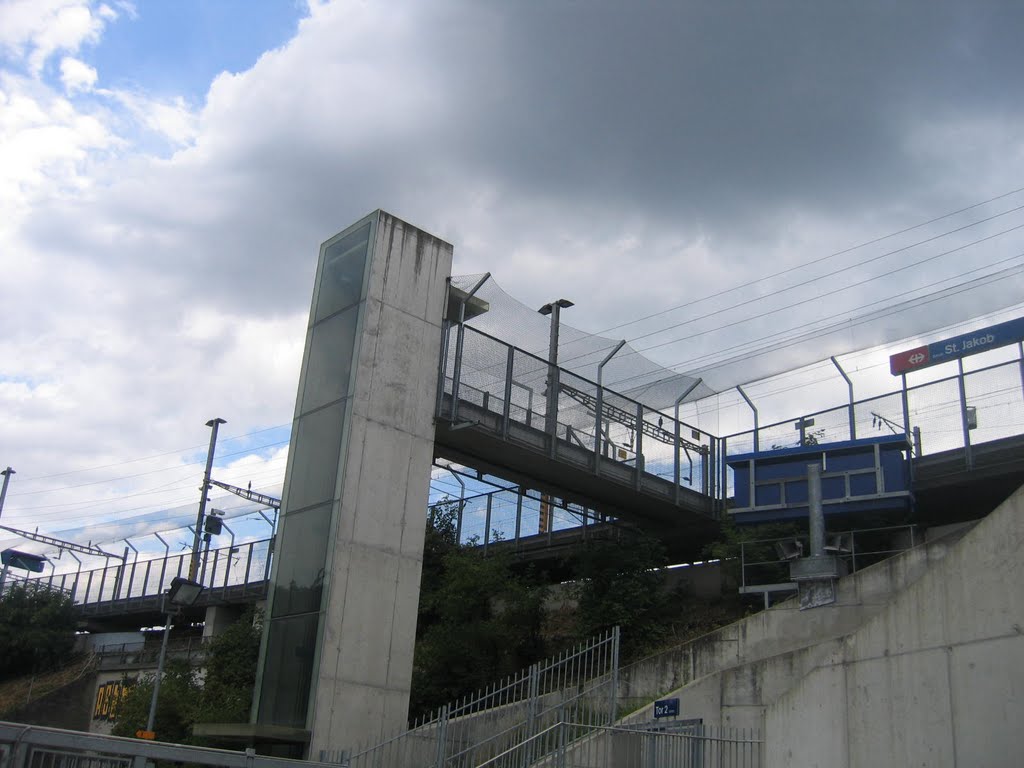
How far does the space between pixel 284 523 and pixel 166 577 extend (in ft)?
103

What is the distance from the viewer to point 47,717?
131 ft

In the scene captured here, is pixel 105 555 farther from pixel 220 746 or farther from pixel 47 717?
pixel 220 746

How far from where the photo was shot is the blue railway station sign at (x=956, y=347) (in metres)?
22.9

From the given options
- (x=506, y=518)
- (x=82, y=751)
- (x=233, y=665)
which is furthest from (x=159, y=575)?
(x=82, y=751)

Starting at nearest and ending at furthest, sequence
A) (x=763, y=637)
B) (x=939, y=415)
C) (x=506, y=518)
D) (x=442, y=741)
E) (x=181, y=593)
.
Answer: (x=442, y=741) < (x=181, y=593) < (x=763, y=637) < (x=939, y=415) < (x=506, y=518)

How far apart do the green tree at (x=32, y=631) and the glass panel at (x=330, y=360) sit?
33.5m

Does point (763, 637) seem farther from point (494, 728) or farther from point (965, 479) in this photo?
point (965, 479)

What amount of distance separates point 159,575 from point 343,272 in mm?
32486

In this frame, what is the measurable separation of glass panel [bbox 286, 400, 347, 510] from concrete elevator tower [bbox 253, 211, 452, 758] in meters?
0.03

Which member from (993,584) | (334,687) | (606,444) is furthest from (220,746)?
(993,584)

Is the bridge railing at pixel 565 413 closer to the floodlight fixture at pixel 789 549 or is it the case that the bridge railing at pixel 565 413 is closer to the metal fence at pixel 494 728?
the floodlight fixture at pixel 789 549

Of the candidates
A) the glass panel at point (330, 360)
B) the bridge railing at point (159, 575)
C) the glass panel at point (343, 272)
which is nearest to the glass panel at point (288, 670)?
the glass panel at point (330, 360)

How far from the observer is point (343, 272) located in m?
21.5

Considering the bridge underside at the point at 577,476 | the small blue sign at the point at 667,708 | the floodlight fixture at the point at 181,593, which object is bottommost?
the small blue sign at the point at 667,708
